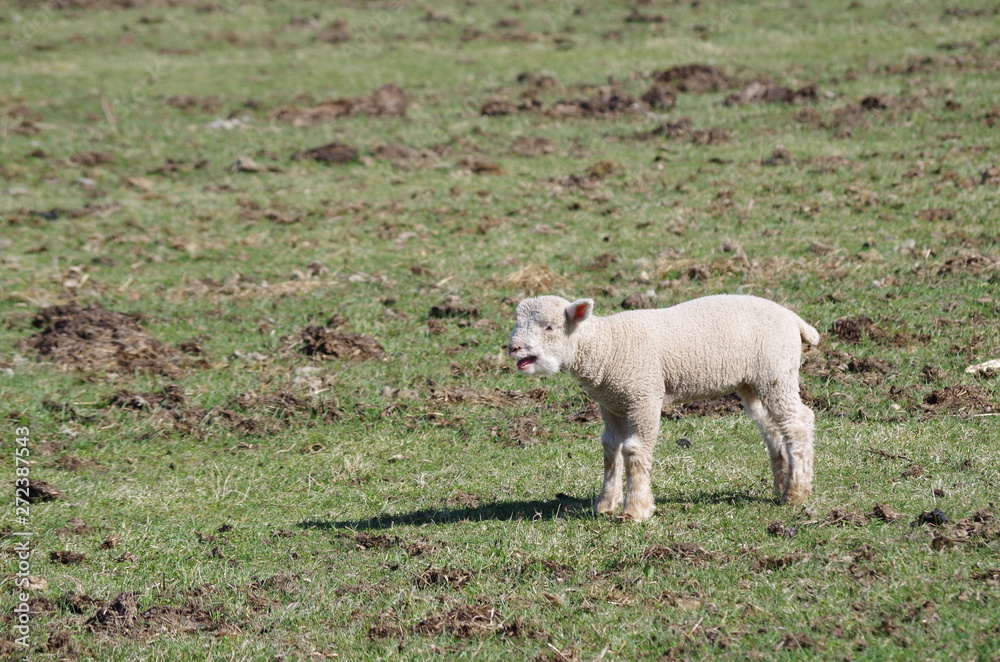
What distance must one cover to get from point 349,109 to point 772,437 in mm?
20738

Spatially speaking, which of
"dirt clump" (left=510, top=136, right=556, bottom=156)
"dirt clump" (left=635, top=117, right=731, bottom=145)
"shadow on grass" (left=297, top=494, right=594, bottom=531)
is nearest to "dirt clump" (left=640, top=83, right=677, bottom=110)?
"dirt clump" (left=635, top=117, right=731, bottom=145)

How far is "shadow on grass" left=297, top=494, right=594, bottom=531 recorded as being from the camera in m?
9.98

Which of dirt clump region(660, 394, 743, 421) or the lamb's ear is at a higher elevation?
the lamb's ear

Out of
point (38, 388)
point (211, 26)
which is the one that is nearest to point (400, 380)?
point (38, 388)

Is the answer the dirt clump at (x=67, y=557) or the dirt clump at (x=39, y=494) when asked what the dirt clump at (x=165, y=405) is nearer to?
the dirt clump at (x=39, y=494)

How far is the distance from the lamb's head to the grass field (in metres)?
1.56

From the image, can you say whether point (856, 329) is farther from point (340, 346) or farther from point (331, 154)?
point (331, 154)

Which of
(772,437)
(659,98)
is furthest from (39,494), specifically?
(659,98)

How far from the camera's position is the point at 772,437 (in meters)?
9.80

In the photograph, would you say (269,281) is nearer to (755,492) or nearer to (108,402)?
(108,402)

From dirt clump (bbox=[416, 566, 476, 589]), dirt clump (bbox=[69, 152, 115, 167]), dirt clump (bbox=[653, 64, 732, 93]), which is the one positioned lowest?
dirt clump (bbox=[416, 566, 476, 589])

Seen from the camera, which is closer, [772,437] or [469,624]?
[469,624]

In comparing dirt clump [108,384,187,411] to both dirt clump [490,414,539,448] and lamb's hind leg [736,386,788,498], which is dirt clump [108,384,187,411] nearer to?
dirt clump [490,414,539,448]

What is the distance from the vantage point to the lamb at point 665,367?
9.27 meters
